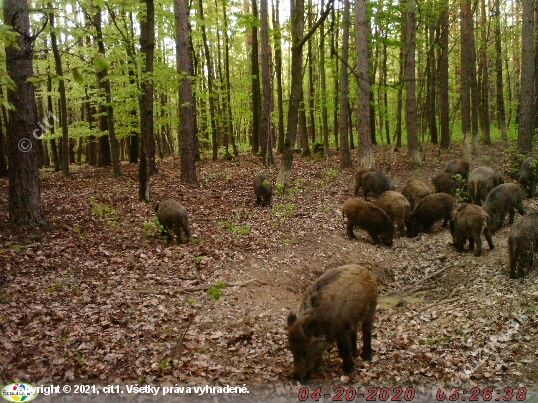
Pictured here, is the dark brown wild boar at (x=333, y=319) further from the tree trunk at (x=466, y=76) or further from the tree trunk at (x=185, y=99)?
Result: the tree trunk at (x=466, y=76)

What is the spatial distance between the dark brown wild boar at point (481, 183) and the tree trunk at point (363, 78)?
461 centimetres

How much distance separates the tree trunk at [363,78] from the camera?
51.4 feet

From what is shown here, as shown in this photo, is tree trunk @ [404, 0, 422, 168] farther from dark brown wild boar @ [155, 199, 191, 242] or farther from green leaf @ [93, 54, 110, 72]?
green leaf @ [93, 54, 110, 72]

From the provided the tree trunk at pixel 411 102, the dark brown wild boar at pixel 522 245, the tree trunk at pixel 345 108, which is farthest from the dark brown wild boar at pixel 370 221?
the tree trunk at pixel 411 102

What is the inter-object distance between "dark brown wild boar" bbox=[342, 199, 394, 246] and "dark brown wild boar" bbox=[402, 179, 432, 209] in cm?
269

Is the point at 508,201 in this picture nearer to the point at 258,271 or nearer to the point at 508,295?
the point at 508,295

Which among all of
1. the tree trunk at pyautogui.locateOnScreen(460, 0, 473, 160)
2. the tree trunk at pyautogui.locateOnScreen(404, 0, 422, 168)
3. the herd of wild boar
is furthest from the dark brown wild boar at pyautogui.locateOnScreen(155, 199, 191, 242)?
the tree trunk at pyautogui.locateOnScreen(460, 0, 473, 160)

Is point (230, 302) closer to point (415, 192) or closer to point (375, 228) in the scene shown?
point (375, 228)

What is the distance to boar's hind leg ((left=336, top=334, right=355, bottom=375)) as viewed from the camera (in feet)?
16.6

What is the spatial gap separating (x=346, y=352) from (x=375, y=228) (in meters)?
6.05

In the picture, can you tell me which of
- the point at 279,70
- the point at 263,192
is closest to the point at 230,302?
the point at 263,192

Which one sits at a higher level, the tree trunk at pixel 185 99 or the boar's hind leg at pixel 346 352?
the tree trunk at pixel 185 99

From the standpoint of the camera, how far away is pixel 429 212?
449 inches

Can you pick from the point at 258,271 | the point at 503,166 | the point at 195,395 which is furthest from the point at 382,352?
the point at 503,166
